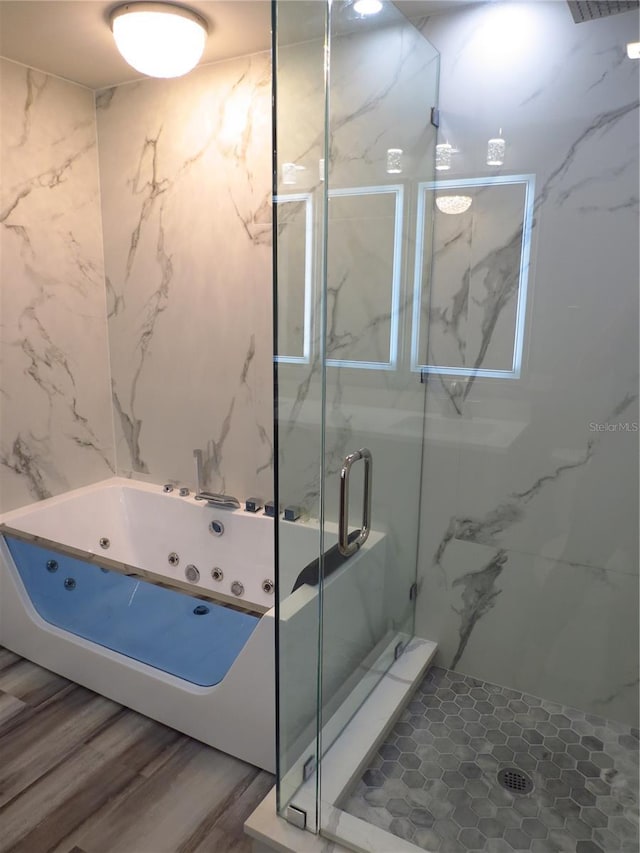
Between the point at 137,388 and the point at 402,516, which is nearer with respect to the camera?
the point at 402,516

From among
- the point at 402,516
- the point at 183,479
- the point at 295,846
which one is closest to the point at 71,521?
the point at 183,479

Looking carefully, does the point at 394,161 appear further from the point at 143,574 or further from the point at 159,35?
the point at 143,574

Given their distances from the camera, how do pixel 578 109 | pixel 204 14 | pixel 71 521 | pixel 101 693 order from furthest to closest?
1. pixel 71 521
2. pixel 101 693
3. pixel 204 14
4. pixel 578 109

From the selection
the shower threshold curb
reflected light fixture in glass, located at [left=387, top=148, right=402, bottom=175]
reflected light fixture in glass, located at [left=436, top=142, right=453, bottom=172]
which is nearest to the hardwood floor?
the shower threshold curb

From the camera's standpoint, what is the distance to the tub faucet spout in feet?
9.25

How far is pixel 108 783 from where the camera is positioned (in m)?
1.91

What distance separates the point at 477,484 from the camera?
7.32 ft

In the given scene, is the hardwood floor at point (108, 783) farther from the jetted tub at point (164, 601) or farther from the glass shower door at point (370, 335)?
the glass shower door at point (370, 335)

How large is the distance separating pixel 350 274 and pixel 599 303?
86 cm

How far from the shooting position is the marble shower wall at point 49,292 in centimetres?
267

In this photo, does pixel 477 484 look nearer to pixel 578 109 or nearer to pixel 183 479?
pixel 578 109

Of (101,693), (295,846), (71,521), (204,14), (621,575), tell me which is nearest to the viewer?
(295,846)

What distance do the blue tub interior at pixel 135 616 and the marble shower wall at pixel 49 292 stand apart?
551mm

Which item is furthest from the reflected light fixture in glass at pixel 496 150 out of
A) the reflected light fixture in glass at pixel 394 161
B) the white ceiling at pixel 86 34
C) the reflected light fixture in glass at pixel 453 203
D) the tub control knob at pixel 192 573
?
the tub control knob at pixel 192 573
